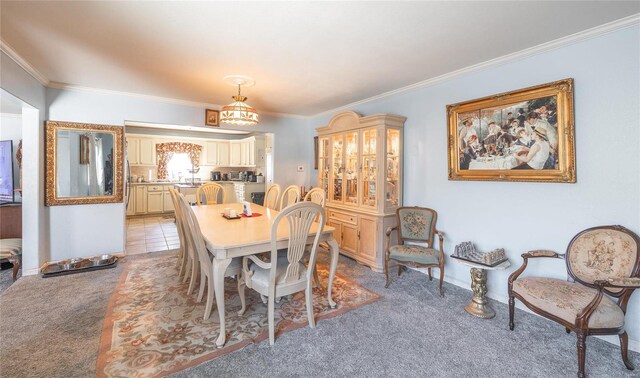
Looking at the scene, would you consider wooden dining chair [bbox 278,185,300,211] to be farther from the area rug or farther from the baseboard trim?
the baseboard trim

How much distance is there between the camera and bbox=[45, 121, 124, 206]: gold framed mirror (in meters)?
3.54

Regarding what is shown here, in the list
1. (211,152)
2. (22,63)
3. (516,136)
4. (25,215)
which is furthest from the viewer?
(211,152)

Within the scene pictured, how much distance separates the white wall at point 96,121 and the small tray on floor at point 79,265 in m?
0.19

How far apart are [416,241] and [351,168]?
4.54 ft

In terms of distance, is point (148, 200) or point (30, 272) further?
point (148, 200)

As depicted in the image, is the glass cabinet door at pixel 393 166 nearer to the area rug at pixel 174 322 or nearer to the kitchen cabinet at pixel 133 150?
the area rug at pixel 174 322

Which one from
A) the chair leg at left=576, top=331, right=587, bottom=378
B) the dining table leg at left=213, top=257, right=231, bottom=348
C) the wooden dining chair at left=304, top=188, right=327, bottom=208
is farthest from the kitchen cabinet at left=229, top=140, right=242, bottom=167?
the chair leg at left=576, top=331, right=587, bottom=378

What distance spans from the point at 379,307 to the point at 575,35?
2789mm

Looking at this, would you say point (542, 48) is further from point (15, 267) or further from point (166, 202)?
point (166, 202)

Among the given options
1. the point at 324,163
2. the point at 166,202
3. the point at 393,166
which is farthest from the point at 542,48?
the point at 166,202

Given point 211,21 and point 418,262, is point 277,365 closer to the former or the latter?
point 418,262

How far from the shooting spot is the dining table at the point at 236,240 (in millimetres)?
2010

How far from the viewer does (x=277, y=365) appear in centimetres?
181

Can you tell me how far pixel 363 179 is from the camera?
A: 3.88 m
